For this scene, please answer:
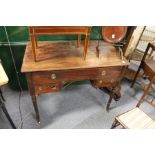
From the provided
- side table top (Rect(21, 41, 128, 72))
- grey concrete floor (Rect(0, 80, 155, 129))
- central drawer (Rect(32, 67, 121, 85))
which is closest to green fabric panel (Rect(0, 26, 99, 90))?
side table top (Rect(21, 41, 128, 72))

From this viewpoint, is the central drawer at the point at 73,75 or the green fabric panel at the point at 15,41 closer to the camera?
the central drawer at the point at 73,75

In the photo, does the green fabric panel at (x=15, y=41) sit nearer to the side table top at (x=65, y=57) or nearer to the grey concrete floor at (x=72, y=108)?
the side table top at (x=65, y=57)

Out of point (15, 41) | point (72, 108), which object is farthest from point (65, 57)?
point (72, 108)

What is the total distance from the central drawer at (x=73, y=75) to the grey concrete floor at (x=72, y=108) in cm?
59

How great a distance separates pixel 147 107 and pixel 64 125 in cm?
109

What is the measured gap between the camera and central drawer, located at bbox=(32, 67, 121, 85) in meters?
1.29

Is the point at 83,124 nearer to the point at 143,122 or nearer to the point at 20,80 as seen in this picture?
the point at 143,122

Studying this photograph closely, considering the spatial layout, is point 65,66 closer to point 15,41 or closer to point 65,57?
point 65,57

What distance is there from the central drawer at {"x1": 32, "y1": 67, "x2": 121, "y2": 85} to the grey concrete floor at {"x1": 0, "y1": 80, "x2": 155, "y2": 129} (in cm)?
59

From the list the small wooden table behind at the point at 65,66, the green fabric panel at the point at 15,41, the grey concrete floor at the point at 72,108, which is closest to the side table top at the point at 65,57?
the small wooden table behind at the point at 65,66

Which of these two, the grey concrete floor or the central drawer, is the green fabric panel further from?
the central drawer

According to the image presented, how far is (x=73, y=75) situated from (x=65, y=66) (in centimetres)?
13

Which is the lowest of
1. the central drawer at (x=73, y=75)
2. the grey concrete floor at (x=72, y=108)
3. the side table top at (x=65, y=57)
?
the grey concrete floor at (x=72, y=108)

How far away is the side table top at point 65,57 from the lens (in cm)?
126
